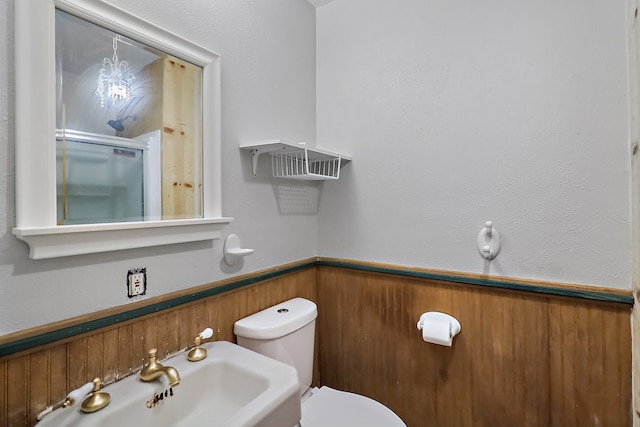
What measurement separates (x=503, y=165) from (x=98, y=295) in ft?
5.01

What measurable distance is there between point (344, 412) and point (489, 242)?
942mm

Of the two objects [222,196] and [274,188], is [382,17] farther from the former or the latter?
[222,196]

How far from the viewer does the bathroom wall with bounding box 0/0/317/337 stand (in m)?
0.76

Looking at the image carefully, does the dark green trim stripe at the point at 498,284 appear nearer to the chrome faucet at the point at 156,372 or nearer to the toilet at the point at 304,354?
the toilet at the point at 304,354

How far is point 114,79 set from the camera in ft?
3.09

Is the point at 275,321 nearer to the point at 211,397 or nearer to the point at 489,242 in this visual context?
the point at 211,397

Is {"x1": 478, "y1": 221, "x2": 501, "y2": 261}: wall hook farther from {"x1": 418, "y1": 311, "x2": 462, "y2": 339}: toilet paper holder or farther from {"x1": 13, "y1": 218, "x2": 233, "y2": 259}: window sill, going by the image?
{"x1": 13, "y1": 218, "x2": 233, "y2": 259}: window sill

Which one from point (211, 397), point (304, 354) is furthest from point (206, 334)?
point (304, 354)

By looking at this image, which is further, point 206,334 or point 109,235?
point 206,334

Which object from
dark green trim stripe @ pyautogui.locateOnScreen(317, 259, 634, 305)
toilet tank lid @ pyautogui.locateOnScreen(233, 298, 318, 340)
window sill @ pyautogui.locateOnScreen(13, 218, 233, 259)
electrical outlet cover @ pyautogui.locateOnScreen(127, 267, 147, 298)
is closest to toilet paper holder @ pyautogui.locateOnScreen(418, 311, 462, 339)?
dark green trim stripe @ pyautogui.locateOnScreen(317, 259, 634, 305)

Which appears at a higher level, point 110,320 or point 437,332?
point 110,320

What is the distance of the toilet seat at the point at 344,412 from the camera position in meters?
1.22

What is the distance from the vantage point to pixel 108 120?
0.93 metres

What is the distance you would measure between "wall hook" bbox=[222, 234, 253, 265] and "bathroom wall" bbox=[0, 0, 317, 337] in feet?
0.10
